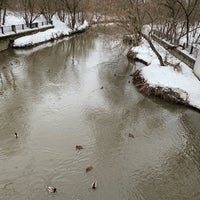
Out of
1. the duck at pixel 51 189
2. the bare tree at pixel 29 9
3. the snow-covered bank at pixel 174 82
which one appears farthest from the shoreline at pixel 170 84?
the bare tree at pixel 29 9

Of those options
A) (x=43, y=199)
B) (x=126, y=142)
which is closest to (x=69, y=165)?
(x=43, y=199)

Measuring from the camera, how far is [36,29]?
898 inches

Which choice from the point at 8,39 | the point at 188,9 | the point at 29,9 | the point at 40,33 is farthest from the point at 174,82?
the point at 29,9

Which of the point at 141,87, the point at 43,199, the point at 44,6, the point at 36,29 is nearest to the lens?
the point at 43,199

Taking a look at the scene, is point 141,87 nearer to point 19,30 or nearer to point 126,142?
point 126,142

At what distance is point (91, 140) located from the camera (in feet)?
25.6

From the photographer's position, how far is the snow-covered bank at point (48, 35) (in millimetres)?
18750

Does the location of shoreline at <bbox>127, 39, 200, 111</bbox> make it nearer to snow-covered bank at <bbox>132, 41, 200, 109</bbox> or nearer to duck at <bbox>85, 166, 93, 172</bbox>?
snow-covered bank at <bbox>132, 41, 200, 109</bbox>

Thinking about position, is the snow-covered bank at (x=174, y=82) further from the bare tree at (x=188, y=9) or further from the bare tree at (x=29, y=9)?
the bare tree at (x=29, y=9)

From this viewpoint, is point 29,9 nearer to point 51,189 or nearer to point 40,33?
point 40,33

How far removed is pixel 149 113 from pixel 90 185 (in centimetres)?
485

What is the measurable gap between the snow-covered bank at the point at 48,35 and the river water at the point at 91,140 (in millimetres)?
6010

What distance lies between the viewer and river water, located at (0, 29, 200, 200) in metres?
6.02

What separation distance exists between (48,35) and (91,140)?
1711cm
